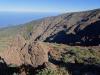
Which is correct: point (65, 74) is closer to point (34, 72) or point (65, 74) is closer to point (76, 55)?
point (34, 72)

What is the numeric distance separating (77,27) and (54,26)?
2315 centimetres

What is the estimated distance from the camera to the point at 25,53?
35125 millimetres

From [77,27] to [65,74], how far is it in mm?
75356

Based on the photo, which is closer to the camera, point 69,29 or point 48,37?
point 69,29

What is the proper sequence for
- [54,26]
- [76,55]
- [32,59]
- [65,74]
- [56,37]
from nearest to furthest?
[65,74]
[32,59]
[76,55]
[56,37]
[54,26]

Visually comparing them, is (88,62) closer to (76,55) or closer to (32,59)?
(76,55)

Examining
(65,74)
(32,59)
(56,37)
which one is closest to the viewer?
(65,74)

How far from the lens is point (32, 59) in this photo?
33969 millimetres

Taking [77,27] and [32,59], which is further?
[77,27]

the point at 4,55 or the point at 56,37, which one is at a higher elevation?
the point at 4,55

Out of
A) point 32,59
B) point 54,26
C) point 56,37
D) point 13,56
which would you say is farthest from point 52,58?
point 54,26

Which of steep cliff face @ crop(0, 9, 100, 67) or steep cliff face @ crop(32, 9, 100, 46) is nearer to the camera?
steep cliff face @ crop(0, 9, 100, 67)

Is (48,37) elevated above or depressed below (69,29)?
below

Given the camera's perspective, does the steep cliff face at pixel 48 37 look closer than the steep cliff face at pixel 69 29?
Yes
